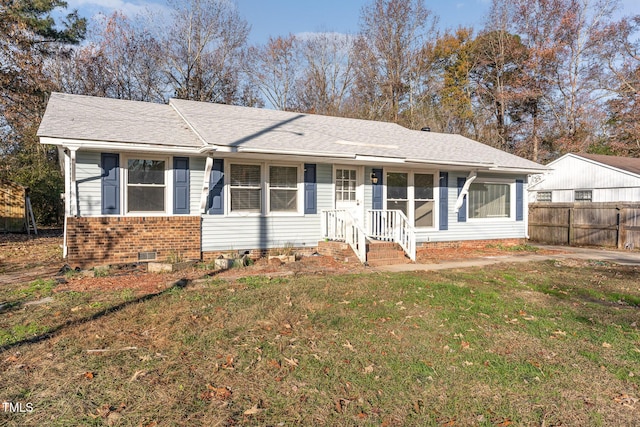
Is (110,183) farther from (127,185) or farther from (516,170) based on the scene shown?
(516,170)

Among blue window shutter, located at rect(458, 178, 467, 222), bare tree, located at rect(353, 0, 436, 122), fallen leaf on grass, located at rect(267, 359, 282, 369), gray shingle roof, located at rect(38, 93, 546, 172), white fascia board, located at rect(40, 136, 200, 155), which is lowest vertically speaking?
fallen leaf on grass, located at rect(267, 359, 282, 369)

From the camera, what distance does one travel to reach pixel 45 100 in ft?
58.2

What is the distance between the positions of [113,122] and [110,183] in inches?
64.2

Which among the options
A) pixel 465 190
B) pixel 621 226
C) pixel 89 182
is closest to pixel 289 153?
pixel 89 182

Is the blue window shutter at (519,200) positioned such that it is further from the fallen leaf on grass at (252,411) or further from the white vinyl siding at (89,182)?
the fallen leaf on grass at (252,411)

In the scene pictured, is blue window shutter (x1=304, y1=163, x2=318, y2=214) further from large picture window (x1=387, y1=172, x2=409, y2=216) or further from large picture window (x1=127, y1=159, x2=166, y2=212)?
large picture window (x1=127, y1=159, x2=166, y2=212)

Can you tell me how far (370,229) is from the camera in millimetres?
11391

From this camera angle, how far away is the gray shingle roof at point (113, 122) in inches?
333

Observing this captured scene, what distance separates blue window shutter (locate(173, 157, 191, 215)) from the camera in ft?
30.7

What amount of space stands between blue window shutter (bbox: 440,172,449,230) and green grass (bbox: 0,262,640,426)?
6.02 metres

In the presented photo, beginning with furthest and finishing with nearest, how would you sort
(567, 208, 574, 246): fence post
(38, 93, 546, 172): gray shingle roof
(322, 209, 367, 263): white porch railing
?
(567, 208, 574, 246): fence post < (322, 209, 367, 263): white porch railing < (38, 93, 546, 172): gray shingle roof

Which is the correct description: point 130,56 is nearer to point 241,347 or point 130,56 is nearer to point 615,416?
point 241,347

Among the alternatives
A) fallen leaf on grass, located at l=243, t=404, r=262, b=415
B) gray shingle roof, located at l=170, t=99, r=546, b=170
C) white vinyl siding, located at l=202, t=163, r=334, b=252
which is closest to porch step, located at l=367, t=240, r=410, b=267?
white vinyl siding, located at l=202, t=163, r=334, b=252

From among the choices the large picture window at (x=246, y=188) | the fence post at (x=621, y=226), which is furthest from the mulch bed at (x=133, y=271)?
the fence post at (x=621, y=226)
